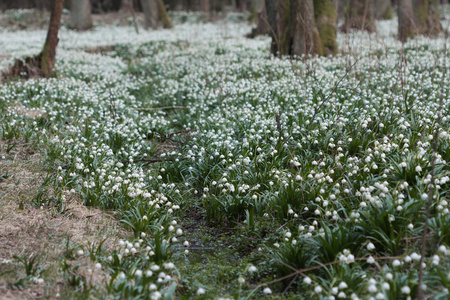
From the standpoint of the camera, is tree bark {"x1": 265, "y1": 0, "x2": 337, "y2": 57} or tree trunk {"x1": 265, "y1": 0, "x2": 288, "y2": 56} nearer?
tree bark {"x1": 265, "y1": 0, "x2": 337, "y2": 57}

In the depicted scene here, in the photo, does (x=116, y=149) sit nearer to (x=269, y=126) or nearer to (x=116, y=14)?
(x=269, y=126)

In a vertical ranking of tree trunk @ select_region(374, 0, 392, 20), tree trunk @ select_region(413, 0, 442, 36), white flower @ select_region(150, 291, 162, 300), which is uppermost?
tree trunk @ select_region(374, 0, 392, 20)

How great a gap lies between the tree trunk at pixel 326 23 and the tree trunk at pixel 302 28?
1.39 feet

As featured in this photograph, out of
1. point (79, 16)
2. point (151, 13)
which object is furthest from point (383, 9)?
point (79, 16)

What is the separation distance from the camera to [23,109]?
7996 millimetres

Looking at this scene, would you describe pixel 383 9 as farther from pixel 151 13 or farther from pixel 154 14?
pixel 151 13

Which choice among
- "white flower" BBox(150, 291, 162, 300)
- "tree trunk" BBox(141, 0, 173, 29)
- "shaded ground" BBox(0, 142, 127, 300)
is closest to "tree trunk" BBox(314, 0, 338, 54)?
"shaded ground" BBox(0, 142, 127, 300)

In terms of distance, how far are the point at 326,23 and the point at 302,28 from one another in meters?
1.41

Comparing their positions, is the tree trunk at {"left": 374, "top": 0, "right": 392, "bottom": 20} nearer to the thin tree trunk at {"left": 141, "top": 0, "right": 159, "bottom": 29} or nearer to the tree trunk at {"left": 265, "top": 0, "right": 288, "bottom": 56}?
the thin tree trunk at {"left": 141, "top": 0, "right": 159, "bottom": 29}

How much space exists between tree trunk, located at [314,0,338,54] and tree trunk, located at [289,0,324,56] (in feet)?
1.39

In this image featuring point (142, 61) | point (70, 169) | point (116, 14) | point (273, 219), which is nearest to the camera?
point (273, 219)

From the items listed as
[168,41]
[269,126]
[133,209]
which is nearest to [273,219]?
[133,209]

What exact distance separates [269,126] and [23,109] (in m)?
5.11

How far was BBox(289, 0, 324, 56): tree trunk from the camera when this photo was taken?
34.4 ft
